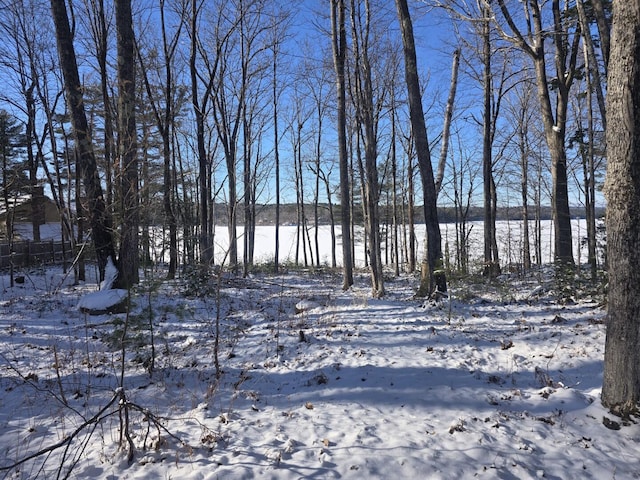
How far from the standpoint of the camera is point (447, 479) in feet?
8.55

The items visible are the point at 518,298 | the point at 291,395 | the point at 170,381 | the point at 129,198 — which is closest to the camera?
the point at 129,198

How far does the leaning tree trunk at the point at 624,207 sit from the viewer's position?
2.88m

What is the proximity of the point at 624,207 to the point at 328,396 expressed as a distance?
11.1ft

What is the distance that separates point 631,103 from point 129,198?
465cm

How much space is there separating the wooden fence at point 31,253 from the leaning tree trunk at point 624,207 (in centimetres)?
1902

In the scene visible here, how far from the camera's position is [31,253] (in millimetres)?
18234

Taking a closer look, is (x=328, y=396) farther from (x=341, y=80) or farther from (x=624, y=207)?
(x=341, y=80)

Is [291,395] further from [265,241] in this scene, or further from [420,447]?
[265,241]

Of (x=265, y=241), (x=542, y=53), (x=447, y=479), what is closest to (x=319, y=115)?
(x=542, y=53)

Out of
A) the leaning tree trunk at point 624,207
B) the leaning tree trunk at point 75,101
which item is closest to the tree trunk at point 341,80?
the leaning tree trunk at point 75,101

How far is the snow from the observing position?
2781 millimetres

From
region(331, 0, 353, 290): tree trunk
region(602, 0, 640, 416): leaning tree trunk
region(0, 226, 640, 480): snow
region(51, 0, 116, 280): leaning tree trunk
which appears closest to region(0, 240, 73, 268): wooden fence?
region(51, 0, 116, 280): leaning tree trunk

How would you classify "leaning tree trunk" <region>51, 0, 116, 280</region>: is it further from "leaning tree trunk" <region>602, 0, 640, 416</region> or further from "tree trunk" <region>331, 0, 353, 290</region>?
"leaning tree trunk" <region>602, 0, 640, 416</region>

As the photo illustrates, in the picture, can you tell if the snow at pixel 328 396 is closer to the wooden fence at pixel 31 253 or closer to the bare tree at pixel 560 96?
the bare tree at pixel 560 96
